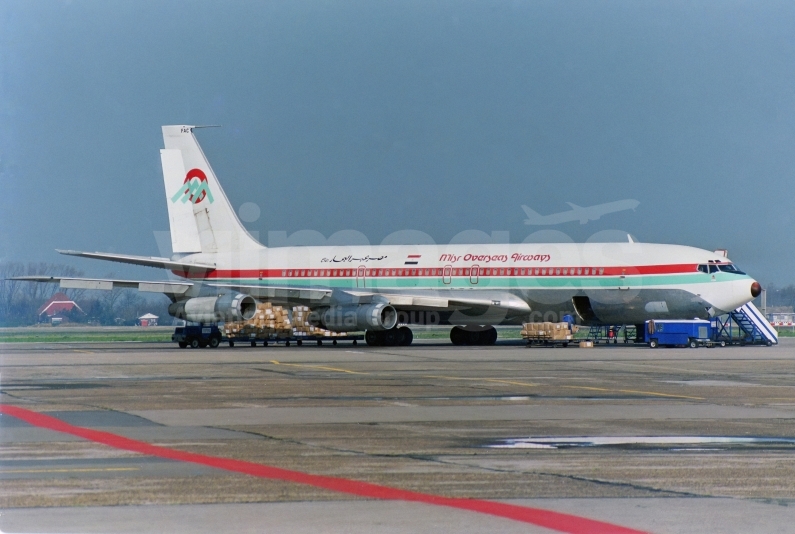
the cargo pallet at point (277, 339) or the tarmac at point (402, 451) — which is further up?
the cargo pallet at point (277, 339)

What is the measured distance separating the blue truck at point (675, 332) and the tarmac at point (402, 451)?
20277mm

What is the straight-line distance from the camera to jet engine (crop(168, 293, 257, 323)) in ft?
163

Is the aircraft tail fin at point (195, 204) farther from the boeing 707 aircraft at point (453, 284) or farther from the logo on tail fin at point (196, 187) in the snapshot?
the boeing 707 aircraft at point (453, 284)

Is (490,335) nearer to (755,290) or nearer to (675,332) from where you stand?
(675,332)

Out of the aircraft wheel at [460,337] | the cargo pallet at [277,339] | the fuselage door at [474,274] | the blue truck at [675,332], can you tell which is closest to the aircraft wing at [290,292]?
the cargo pallet at [277,339]

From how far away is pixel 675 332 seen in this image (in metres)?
48.1

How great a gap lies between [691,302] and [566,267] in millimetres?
5558

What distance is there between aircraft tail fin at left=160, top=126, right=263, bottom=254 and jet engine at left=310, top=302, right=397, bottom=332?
35.0ft

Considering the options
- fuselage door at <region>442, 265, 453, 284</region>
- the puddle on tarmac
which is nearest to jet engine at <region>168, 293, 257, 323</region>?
fuselage door at <region>442, 265, 453, 284</region>

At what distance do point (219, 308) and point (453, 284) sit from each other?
1092 centimetres

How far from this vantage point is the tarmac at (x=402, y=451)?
966cm

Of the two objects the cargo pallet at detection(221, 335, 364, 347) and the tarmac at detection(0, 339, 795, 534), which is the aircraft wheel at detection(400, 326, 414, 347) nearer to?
the cargo pallet at detection(221, 335, 364, 347)

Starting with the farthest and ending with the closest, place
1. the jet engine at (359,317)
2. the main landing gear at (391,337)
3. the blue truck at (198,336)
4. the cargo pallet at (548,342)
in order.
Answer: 1. the blue truck at (198,336)
2. the main landing gear at (391,337)
3. the cargo pallet at (548,342)
4. the jet engine at (359,317)

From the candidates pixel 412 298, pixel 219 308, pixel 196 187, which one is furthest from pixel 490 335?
pixel 196 187
